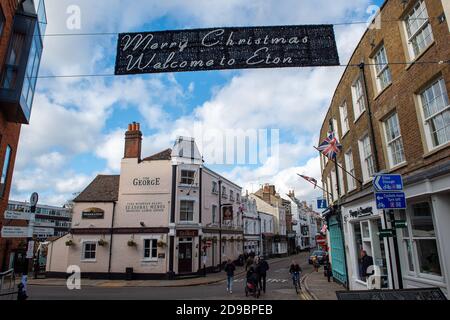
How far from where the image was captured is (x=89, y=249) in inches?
969

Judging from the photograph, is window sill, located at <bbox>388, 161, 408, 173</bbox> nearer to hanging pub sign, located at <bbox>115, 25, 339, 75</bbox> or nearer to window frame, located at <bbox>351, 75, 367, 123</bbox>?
window frame, located at <bbox>351, 75, 367, 123</bbox>

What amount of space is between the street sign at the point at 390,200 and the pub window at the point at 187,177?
20.1m

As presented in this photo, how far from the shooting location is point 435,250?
8531mm

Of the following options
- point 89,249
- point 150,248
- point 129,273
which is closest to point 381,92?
point 150,248

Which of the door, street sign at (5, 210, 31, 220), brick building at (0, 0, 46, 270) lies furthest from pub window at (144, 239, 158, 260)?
street sign at (5, 210, 31, 220)

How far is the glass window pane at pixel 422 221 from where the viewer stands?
8734 millimetres

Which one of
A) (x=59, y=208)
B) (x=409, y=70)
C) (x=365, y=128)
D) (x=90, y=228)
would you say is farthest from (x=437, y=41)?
(x=59, y=208)

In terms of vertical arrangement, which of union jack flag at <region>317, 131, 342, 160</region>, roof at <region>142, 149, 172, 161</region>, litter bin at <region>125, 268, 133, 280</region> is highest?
roof at <region>142, 149, 172, 161</region>

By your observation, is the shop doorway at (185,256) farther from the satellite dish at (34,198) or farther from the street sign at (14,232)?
the street sign at (14,232)

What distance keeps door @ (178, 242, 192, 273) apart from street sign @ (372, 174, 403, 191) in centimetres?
1980

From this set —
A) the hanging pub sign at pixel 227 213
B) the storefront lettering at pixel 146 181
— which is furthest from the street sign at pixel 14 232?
the hanging pub sign at pixel 227 213

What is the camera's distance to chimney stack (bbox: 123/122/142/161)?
25828mm

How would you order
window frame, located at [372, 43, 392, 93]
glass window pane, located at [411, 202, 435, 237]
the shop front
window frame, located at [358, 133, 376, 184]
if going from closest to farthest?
glass window pane, located at [411, 202, 435, 237] → window frame, located at [372, 43, 392, 93] → the shop front → window frame, located at [358, 133, 376, 184]

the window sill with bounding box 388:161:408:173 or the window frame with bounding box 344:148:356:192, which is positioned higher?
the window frame with bounding box 344:148:356:192
